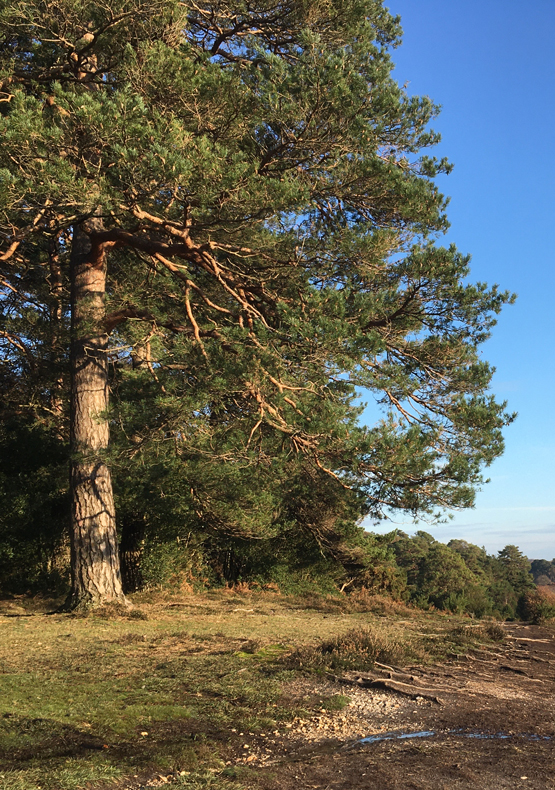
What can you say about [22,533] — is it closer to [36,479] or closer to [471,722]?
[36,479]

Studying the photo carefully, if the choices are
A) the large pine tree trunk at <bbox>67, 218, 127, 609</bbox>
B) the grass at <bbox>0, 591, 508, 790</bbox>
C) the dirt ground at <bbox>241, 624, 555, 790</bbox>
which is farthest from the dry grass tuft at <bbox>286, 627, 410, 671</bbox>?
the large pine tree trunk at <bbox>67, 218, 127, 609</bbox>

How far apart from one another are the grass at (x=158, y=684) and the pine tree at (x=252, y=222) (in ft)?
7.44

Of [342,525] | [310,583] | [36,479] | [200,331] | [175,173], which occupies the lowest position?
[310,583]

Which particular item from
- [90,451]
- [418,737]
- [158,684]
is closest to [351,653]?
[158,684]

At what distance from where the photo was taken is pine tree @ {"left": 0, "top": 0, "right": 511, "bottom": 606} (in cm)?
906

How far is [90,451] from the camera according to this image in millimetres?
11250

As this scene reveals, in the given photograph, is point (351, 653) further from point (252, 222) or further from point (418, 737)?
point (252, 222)

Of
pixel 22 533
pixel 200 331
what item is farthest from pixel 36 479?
pixel 200 331

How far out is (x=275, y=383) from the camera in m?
9.64

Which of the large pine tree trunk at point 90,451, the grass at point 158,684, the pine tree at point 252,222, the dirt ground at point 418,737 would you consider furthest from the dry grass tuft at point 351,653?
the large pine tree trunk at point 90,451

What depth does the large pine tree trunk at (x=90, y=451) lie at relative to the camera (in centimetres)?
1137

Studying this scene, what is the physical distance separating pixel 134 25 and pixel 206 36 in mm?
2668

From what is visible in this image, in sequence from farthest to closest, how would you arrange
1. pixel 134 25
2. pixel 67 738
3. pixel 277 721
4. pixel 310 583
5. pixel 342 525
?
1. pixel 310 583
2. pixel 342 525
3. pixel 134 25
4. pixel 277 721
5. pixel 67 738

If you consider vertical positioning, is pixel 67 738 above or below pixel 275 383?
below
